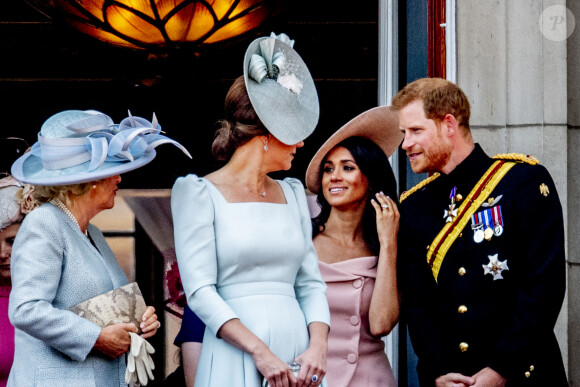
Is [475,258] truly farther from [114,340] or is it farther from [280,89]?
[114,340]

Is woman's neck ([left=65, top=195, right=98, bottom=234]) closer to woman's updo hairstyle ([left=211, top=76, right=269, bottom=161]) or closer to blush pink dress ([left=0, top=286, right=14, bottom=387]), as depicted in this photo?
woman's updo hairstyle ([left=211, top=76, right=269, bottom=161])

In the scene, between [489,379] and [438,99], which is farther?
[438,99]

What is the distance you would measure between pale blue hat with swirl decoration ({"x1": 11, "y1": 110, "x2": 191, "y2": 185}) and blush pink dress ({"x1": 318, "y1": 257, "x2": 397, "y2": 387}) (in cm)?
90

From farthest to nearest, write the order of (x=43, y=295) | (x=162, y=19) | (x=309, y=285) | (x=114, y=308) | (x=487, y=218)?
(x=162, y=19) → (x=487, y=218) → (x=309, y=285) → (x=114, y=308) → (x=43, y=295)

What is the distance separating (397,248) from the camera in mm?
3600

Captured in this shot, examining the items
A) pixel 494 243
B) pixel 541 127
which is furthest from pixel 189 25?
pixel 494 243

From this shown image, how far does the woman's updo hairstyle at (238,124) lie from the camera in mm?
3023

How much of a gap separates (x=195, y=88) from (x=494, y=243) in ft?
13.8

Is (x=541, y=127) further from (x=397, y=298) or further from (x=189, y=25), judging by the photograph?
(x=189, y=25)

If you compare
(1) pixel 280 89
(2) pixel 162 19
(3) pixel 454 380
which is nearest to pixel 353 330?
(3) pixel 454 380

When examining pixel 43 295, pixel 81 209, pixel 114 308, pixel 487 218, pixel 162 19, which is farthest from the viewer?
pixel 162 19

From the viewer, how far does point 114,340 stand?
2.83 metres

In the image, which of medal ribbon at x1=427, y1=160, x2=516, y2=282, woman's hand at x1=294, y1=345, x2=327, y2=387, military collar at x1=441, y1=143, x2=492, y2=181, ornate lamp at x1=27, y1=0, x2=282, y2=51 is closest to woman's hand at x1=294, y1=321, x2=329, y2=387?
woman's hand at x1=294, y1=345, x2=327, y2=387

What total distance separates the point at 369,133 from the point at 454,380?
111 cm
